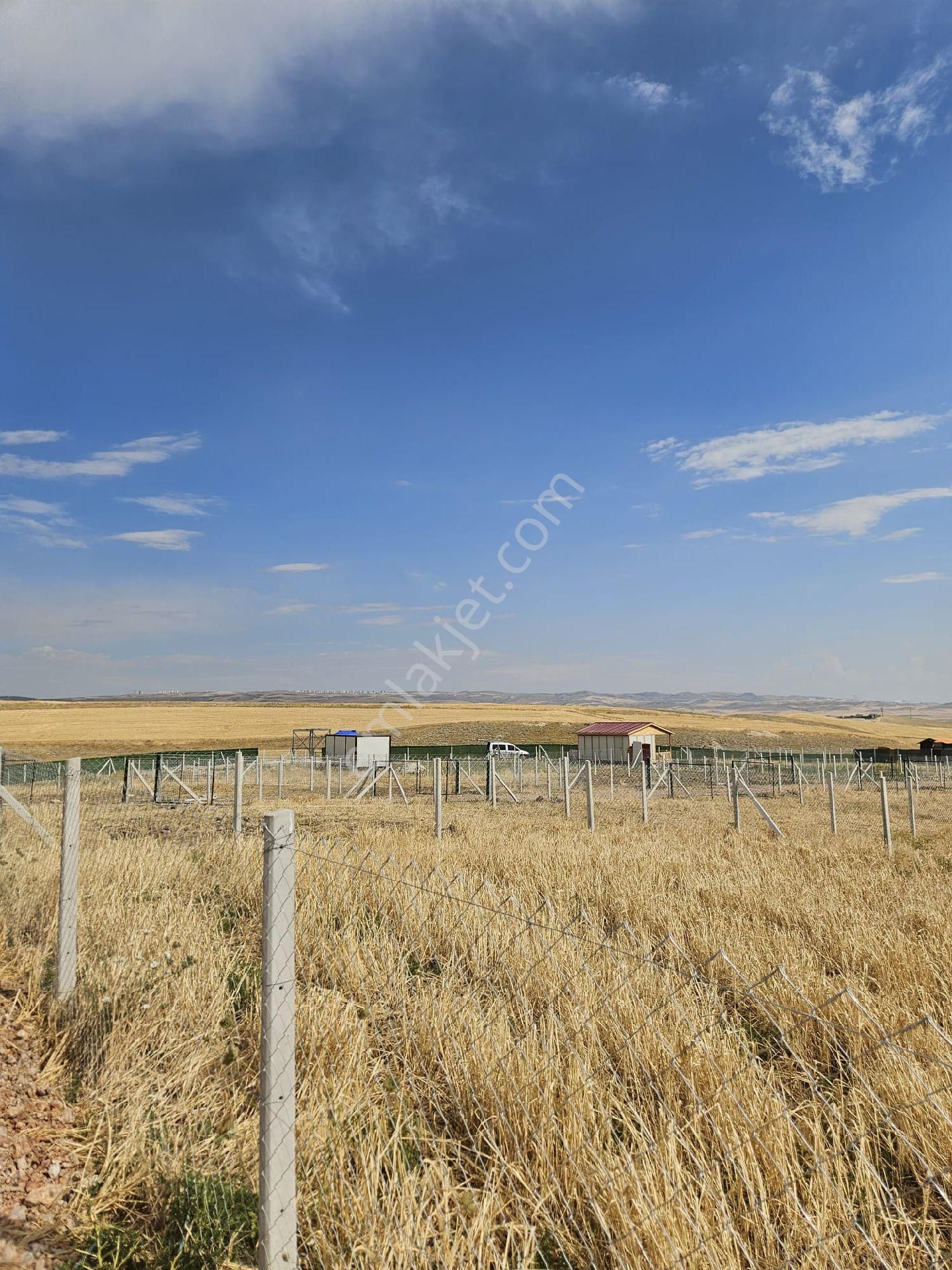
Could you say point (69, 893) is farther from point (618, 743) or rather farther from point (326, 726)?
point (326, 726)

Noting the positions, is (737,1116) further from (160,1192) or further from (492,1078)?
(160,1192)

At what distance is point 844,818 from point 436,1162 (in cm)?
1983

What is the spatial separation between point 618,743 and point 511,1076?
49.6m

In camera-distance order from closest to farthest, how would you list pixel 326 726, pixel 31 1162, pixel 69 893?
1. pixel 31 1162
2. pixel 69 893
3. pixel 326 726

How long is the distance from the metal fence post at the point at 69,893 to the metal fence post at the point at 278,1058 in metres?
2.97

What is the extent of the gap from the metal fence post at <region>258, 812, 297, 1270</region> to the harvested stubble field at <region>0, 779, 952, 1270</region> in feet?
0.67

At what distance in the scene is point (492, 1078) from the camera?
13.3ft

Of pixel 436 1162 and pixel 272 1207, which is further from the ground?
pixel 272 1207

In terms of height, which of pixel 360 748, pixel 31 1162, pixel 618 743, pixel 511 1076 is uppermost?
pixel 511 1076

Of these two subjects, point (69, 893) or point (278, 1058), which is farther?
point (69, 893)

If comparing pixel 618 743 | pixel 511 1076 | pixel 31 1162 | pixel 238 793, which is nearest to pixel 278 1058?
pixel 511 1076

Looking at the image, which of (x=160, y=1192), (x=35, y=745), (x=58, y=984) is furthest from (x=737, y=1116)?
(x=35, y=745)

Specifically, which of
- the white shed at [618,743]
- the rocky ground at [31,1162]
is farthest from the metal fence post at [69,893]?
the white shed at [618,743]

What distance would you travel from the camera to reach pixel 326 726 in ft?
293
